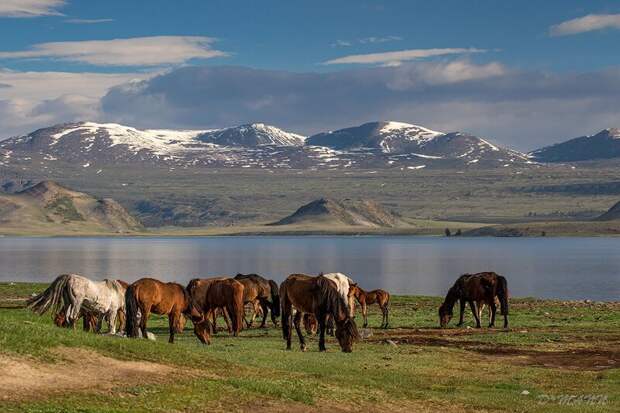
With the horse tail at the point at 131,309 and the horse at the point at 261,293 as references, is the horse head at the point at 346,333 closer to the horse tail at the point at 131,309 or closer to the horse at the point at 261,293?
the horse tail at the point at 131,309

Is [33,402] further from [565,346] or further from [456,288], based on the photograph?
[456,288]

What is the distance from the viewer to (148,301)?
2936cm

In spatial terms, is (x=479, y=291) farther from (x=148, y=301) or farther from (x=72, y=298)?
(x=72, y=298)

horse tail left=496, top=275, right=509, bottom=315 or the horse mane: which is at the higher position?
the horse mane

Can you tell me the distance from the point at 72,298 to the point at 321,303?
26.3ft

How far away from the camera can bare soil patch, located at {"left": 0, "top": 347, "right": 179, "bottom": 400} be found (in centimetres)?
1792

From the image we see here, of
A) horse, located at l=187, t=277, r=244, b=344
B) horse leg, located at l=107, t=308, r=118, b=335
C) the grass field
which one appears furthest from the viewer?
horse, located at l=187, t=277, r=244, b=344

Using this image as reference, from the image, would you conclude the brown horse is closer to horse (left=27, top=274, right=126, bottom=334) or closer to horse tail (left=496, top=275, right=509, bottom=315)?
horse (left=27, top=274, right=126, bottom=334)

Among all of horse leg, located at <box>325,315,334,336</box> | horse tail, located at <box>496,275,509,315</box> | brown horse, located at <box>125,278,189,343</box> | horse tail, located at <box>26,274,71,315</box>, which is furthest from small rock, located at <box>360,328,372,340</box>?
horse tail, located at <box>26,274,71,315</box>

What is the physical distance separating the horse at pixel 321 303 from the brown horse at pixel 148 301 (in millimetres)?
3599

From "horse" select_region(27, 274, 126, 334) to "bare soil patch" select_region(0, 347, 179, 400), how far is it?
7487 millimetres

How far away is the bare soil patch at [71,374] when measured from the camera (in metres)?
17.9

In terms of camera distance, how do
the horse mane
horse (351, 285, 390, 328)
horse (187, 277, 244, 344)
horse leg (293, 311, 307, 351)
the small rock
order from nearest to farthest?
the horse mane, horse leg (293, 311, 307, 351), horse (187, 277, 244, 344), the small rock, horse (351, 285, 390, 328)

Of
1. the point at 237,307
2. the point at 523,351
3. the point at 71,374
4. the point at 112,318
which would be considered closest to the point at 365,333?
the point at 237,307
